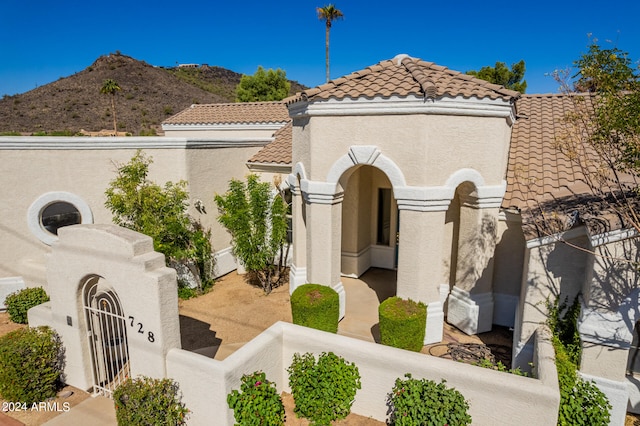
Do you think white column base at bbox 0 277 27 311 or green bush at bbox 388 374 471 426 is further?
white column base at bbox 0 277 27 311

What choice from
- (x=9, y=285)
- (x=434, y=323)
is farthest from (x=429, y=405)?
(x=9, y=285)

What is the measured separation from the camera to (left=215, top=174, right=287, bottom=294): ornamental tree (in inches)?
561

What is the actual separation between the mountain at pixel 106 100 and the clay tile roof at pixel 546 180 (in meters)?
47.2

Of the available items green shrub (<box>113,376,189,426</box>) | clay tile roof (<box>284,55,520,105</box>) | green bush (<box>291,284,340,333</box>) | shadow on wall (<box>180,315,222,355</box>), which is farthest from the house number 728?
clay tile roof (<box>284,55,520,105</box>)

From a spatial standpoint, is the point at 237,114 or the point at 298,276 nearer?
the point at 298,276

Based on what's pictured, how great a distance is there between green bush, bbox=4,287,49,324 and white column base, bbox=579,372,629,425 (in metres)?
15.4

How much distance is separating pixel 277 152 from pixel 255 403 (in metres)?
11.5

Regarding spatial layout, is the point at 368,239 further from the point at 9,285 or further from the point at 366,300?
the point at 9,285

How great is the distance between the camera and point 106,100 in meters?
61.7

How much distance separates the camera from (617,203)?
7285 mm

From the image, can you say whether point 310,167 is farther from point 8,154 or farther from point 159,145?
point 8,154

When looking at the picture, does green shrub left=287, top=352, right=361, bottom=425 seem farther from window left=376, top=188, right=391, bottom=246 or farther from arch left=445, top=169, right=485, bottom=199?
window left=376, top=188, right=391, bottom=246

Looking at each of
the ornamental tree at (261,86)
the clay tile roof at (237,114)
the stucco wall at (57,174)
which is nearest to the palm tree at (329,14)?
the ornamental tree at (261,86)

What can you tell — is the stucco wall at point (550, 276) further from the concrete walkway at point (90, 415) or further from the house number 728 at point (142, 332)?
the concrete walkway at point (90, 415)
